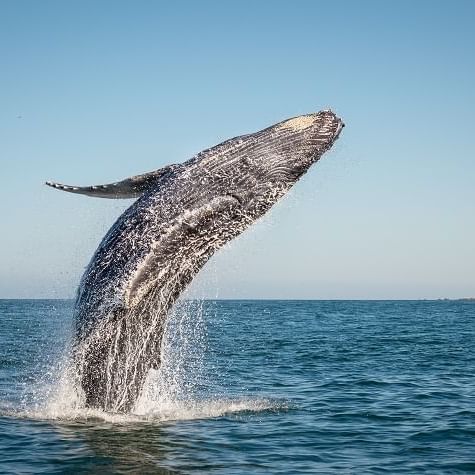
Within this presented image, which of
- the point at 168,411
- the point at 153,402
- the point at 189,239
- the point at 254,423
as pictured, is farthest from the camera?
the point at 153,402

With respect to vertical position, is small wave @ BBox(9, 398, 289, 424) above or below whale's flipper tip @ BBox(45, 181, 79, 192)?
below

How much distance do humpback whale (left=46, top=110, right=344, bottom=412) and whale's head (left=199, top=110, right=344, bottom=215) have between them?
0.01m

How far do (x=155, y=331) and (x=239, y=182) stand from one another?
2707 millimetres

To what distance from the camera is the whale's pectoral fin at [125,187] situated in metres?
11.5

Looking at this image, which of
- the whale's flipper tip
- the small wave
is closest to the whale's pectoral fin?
the whale's flipper tip

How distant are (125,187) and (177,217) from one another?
0.99m

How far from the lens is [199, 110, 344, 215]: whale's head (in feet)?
36.3

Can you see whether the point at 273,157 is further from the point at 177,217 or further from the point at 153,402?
the point at 153,402

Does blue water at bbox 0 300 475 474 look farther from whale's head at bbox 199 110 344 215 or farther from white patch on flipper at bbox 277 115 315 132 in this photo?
white patch on flipper at bbox 277 115 315 132

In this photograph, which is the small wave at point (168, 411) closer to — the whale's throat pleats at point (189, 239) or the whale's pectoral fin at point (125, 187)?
the whale's throat pleats at point (189, 239)

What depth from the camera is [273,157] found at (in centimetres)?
1109

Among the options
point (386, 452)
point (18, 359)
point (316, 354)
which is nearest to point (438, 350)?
point (316, 354)

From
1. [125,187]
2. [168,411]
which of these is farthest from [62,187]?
[168,411]

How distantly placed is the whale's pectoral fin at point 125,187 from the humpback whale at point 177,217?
1cm
